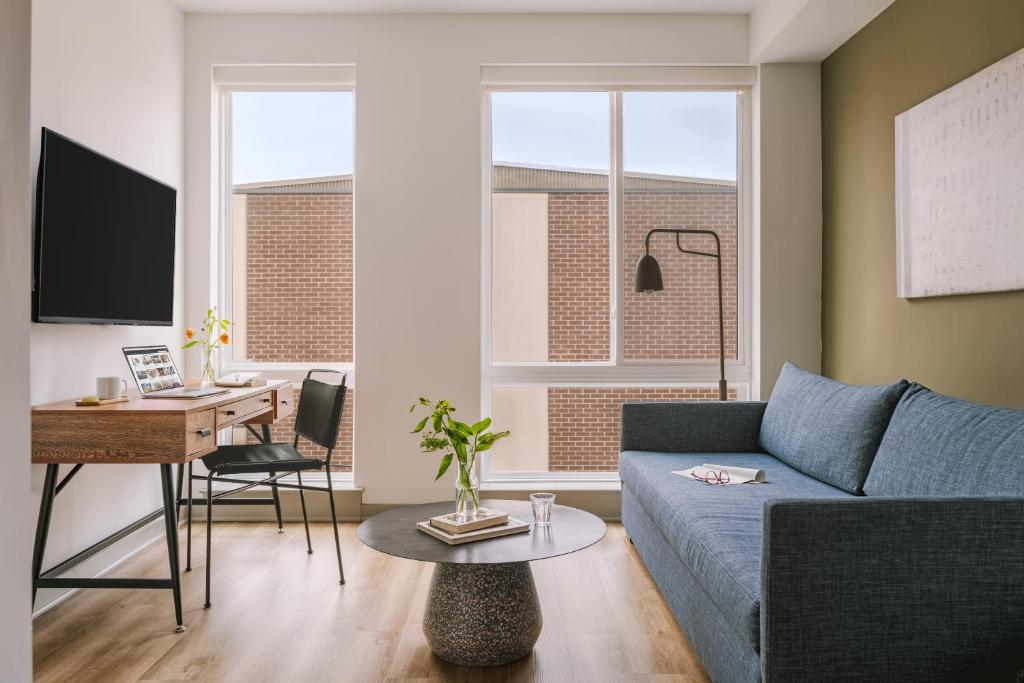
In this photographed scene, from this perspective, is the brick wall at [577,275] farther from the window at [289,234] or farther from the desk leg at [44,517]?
the desk leg at [44,517]

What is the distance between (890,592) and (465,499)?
49.3 inches

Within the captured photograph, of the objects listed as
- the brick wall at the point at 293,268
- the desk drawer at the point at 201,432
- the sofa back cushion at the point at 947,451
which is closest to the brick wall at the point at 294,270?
the brick wall at the point at 293,268

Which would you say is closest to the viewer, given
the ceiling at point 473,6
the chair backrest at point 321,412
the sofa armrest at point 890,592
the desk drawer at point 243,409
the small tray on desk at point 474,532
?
the sofa armrest at point 890,592

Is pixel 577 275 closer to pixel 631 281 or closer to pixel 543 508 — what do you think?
pixel 631 281

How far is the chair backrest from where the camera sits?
3.03m

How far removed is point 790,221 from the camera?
3.81m

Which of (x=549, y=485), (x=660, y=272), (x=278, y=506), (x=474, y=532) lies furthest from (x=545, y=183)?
(x=474, y=532)

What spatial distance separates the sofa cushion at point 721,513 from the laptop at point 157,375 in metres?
1.87

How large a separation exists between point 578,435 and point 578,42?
88.3 inches

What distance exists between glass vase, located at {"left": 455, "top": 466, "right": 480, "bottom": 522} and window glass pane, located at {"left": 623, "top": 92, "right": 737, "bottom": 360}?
1.96 meters

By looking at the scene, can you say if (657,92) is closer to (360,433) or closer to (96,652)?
(360,433)

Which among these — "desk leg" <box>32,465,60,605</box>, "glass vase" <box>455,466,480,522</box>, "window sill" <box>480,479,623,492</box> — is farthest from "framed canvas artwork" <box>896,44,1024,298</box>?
"desk leg" <box>32,465,60,605</box>

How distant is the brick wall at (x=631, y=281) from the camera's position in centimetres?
401

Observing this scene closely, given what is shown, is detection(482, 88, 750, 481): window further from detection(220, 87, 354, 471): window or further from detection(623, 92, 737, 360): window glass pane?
detection(220, 87, 354, 471): window
